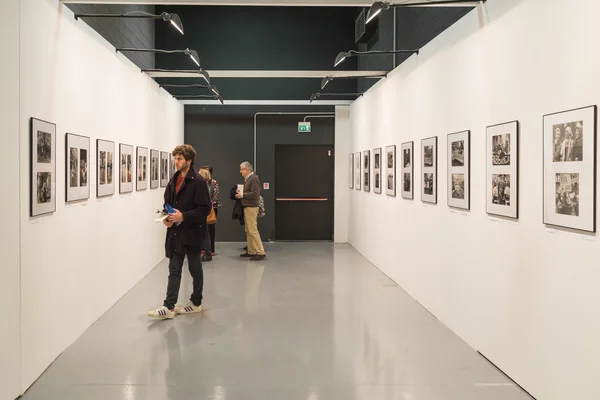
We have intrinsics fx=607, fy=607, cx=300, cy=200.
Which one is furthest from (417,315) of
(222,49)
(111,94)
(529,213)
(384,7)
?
(222,49)

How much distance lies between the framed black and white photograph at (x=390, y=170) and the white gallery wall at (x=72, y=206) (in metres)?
3.53

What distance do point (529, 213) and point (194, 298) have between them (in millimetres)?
3771

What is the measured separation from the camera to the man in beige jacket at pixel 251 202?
10.5 meters

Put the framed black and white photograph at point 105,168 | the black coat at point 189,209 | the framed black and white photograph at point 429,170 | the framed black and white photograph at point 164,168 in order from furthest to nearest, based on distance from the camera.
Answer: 1. the framed black and white photograph at point 164,168
2. the framed black and white photograph at point 429,170
3. the framed black and white photograph at point 105,168
4. the black coat at point 189,209

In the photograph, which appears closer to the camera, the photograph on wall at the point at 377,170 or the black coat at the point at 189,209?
the black coat at the point at 189,209

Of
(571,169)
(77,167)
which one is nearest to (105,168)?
(77,167)

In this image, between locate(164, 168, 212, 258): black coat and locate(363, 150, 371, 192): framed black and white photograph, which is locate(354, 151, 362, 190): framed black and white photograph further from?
locate(164, 168, 212, 258): black coat

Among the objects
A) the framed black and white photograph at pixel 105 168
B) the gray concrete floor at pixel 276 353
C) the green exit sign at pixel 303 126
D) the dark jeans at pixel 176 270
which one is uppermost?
the green exit sign at pixel 303 126

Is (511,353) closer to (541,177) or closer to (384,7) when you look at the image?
(541,177)

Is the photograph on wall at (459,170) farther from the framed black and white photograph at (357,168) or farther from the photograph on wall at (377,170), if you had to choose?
the framed black and white photograph at (357,168)

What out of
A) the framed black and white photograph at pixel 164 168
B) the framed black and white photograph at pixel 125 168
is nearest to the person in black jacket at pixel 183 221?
the framed black and white photograph at pixel 125 168

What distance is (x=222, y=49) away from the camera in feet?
37.2

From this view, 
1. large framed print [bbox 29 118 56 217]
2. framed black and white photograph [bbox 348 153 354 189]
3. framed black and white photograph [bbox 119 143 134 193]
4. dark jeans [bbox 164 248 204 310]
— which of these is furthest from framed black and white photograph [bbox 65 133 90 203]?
framed black and white photograph [bbox 348 153 354 189]

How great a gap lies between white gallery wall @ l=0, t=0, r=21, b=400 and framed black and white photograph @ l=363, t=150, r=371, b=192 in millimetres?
7145
